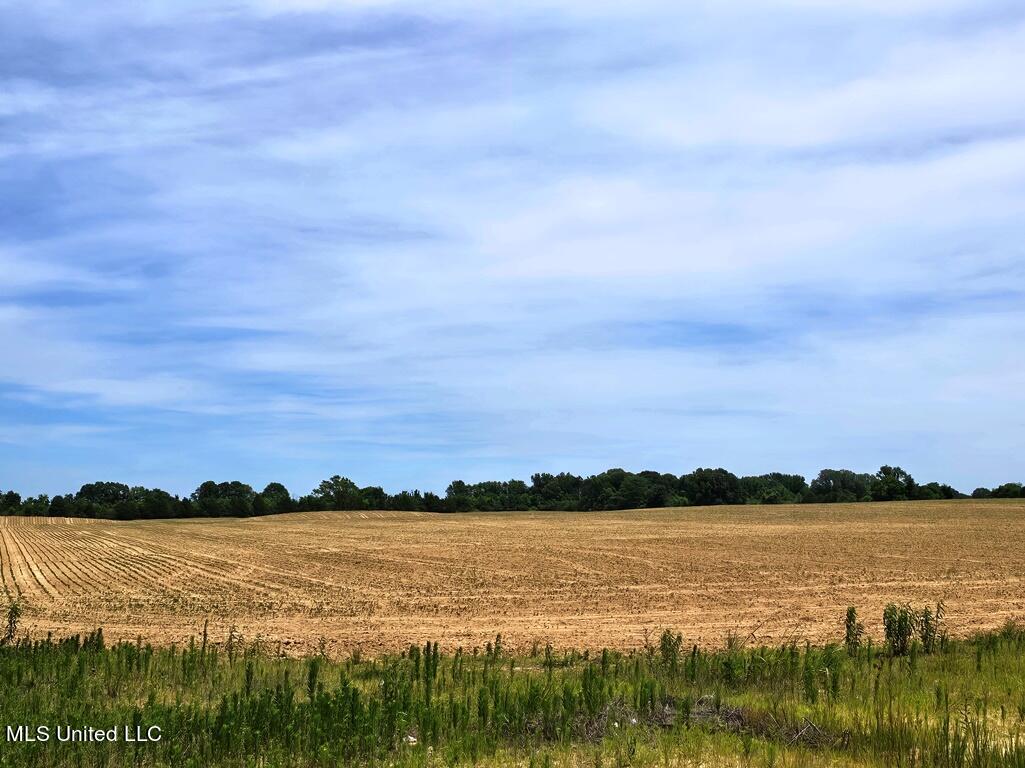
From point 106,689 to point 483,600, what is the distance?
17.2 metres

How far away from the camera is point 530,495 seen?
178 meters

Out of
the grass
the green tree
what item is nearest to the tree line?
the green tree

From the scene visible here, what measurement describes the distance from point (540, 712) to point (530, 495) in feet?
553

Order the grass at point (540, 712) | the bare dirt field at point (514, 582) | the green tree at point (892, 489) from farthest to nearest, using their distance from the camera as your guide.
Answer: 1. the green tree at point (892, 489)
2. the bare dirt field at point (514, 582)
3. the grass at point (540, 712)

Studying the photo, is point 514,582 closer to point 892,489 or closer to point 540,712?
point 540,712

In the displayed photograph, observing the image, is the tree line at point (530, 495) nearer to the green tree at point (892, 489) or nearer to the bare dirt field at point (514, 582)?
the green tree at point (892, 489)

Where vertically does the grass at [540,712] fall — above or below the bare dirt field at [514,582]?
above

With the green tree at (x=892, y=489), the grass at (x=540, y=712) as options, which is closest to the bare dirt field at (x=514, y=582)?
the grass at (x=540, y=712)

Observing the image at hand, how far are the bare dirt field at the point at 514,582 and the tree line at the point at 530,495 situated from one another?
54.3 m

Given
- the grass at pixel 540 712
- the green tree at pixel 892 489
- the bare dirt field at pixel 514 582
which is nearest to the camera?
the grass at pixel 540 712

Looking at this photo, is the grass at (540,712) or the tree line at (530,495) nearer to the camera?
the grass at (540,712)

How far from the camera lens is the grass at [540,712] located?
8680 millimetres

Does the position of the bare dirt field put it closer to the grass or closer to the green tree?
the grass

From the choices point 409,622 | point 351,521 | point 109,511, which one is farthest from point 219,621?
point 109,511
